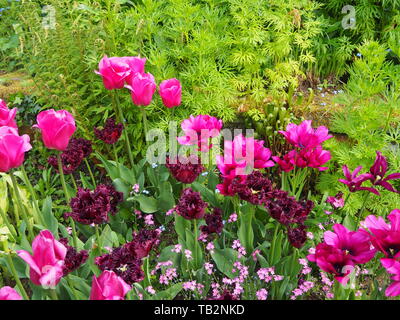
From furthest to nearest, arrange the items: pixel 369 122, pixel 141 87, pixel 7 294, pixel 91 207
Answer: pixel 369 122
pixel 141 87
pixel 91 207
pixel 7 294

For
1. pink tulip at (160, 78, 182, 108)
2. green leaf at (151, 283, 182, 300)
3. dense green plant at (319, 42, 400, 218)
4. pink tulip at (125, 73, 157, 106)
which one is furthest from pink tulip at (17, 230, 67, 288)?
dense green plant at (319, 42, 400, 218)

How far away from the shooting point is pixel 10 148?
1430 mm

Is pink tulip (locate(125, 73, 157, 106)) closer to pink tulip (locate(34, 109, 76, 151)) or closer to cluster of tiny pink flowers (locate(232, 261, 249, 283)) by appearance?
pink tulip (locate(34, 109, 76, 151))

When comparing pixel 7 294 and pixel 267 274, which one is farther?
pixel 267 274

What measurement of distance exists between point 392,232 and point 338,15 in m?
2.69

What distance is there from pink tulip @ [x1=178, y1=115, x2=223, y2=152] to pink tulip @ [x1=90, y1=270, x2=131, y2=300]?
0.93 metres

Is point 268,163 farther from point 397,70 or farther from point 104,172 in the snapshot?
point 104,172

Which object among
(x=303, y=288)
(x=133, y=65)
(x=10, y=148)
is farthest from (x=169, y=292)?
(x=133, y=65)

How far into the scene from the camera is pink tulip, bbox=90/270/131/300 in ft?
3.96

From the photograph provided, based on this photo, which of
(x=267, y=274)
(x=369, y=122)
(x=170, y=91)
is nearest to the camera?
(x=267, y=274)

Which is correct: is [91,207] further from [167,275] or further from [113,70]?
[113,70]

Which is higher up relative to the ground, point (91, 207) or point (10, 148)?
point (10, 148)

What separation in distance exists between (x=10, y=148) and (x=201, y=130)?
0.87m
